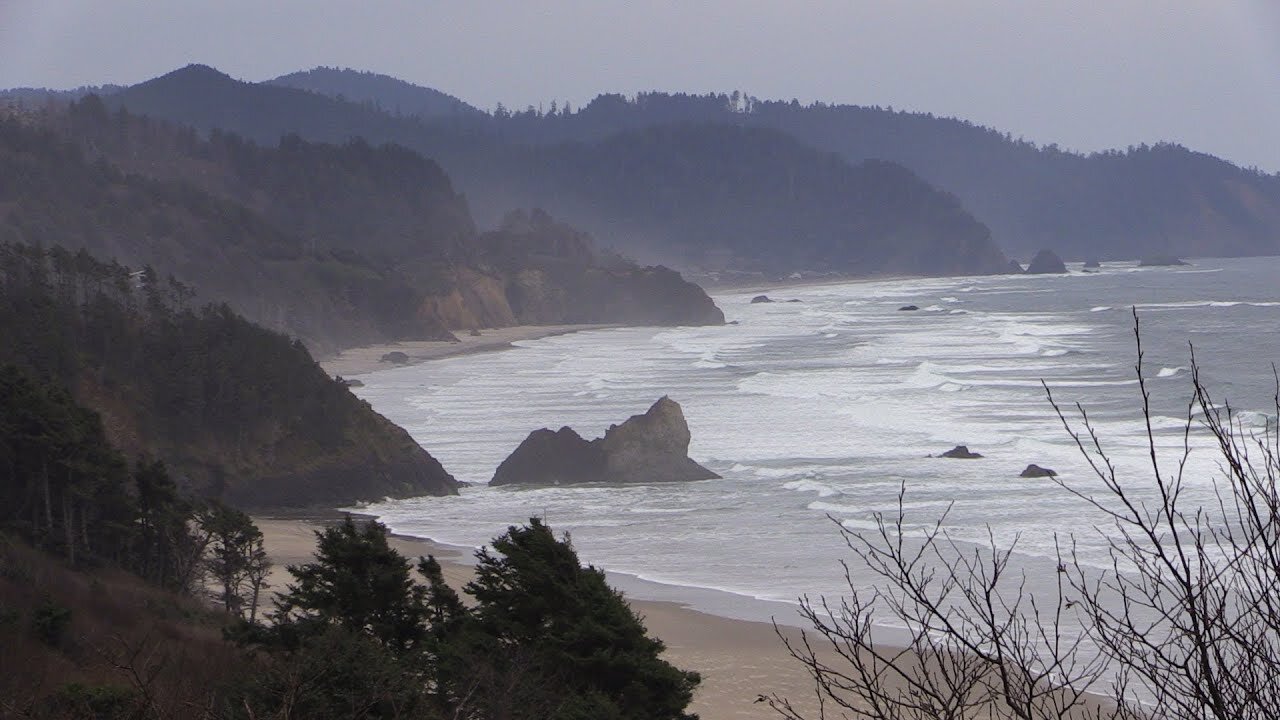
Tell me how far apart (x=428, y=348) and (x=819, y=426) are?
39.1 metres

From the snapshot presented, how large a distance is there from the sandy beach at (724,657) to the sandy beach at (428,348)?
40856mm

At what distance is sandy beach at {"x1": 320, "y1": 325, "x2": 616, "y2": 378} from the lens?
6322 centimetres

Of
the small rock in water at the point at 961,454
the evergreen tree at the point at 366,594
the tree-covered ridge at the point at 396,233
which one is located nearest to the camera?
the evergreen tree at the point at 366,594

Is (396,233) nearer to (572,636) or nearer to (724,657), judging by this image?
(724,657)

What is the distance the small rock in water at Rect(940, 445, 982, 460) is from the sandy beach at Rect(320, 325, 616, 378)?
109ft

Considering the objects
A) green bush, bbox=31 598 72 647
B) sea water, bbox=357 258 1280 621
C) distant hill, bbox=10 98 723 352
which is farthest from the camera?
distant hill, bbox=10 98 723 352

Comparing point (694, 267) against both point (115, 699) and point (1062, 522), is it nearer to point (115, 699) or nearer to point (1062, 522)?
point (1062, 522)

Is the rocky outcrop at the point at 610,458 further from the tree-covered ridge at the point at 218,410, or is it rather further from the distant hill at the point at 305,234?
the distant hill at the point at 305,234

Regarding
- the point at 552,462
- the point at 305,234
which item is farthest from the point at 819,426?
the point at 305,234

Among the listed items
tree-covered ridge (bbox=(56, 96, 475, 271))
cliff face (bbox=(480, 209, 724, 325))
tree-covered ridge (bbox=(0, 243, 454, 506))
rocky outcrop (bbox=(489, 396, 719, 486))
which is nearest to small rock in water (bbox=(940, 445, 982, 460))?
rocky outcrop (bbox=(489, 396, 719, 486))

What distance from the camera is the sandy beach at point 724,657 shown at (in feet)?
52.3

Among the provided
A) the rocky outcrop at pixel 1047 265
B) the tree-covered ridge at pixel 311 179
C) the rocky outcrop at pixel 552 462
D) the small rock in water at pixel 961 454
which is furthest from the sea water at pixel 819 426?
the rocky outcrop at pixel 1047 265

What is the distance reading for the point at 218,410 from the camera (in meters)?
30.8

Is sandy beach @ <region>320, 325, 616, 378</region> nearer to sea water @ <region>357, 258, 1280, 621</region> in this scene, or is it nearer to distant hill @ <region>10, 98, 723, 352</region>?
distant hill @ <region>10, 98, 723, 352</region>
